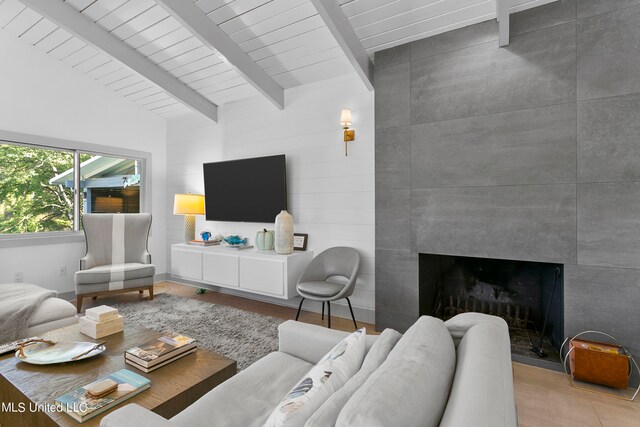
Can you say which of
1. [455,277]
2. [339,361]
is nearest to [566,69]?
[455,277]

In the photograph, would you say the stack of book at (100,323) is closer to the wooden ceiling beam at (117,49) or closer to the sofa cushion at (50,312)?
the sofa cushion at (50,312)

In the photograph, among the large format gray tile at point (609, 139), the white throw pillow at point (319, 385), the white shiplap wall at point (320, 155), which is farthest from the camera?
the white shiplap wall at point (320, 155)

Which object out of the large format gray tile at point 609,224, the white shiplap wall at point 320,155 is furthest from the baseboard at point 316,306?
the large format gray tile at point 609,224

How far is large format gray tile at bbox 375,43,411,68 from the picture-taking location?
9.45 feet

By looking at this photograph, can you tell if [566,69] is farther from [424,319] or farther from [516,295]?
[424,319]

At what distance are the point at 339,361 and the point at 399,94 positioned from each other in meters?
2.51

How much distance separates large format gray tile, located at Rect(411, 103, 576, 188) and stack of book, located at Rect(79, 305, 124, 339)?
245cm

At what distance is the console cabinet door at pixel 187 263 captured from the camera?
400 centimetres

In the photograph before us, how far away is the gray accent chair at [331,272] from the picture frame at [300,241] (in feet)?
1.17

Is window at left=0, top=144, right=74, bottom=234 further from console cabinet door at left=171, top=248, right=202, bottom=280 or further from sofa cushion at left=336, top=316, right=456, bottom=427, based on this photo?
sofa cushion at left=336, top=316, right=456, bottom=427

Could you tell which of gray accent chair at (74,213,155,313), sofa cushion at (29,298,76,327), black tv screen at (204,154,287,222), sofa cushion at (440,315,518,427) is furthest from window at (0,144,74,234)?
sofa cushion at (440,315,518,427)

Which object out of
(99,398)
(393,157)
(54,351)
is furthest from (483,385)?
(393,157)

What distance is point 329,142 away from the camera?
349cm

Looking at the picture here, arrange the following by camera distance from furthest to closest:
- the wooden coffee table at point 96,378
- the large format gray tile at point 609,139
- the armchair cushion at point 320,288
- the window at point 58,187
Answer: the window at point 58,187 → the armchair cushion at point 320,288 → the large format gray tile at point 609,139 → the wooden coffee table at point 96,378
